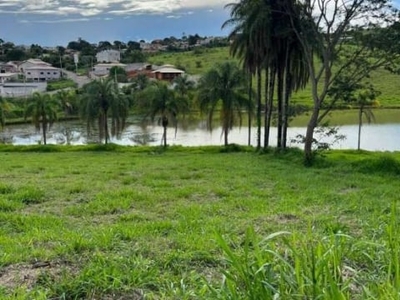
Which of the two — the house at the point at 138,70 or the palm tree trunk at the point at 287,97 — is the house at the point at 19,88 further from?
the palm tree trunk at the point at 287,97

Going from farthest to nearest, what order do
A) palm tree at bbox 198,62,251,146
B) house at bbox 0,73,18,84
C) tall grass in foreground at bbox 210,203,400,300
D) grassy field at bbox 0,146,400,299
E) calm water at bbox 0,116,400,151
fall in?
1. house at bbox 0,73,18,84
2. calm water at bbox 0,116,400,151
3. palm tree at bbox 198,62,251,146
4. grassy field at bbox 0,146,400,299
5. tall grass in foreground at bbox 210,203,400,300

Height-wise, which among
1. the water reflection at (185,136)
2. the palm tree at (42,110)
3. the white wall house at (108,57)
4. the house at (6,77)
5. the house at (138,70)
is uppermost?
the white wall house at (108,57)

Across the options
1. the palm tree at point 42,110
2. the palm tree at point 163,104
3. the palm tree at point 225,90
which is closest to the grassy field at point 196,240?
the palm tree at point 225,90

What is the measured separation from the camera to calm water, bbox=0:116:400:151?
3186cm

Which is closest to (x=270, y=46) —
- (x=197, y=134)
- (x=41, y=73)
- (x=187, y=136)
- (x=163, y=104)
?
(x=163, y=104)

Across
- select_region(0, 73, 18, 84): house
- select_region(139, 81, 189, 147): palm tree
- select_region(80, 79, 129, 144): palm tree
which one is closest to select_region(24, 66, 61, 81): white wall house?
select_region(0, 73, 18, 84): house

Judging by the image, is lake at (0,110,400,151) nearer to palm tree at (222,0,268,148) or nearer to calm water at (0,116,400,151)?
calm water at (0,116,400,151)

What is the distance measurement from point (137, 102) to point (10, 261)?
1058 inches

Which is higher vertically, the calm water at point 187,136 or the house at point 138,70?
the house at point 138,70

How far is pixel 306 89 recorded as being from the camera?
53312 millimetres

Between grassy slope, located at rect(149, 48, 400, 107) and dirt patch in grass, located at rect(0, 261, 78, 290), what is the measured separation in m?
36.5

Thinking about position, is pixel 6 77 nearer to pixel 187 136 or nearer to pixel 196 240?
pixel 187 136

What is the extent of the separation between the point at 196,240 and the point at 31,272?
4.50 ft

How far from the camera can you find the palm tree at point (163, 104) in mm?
27188
